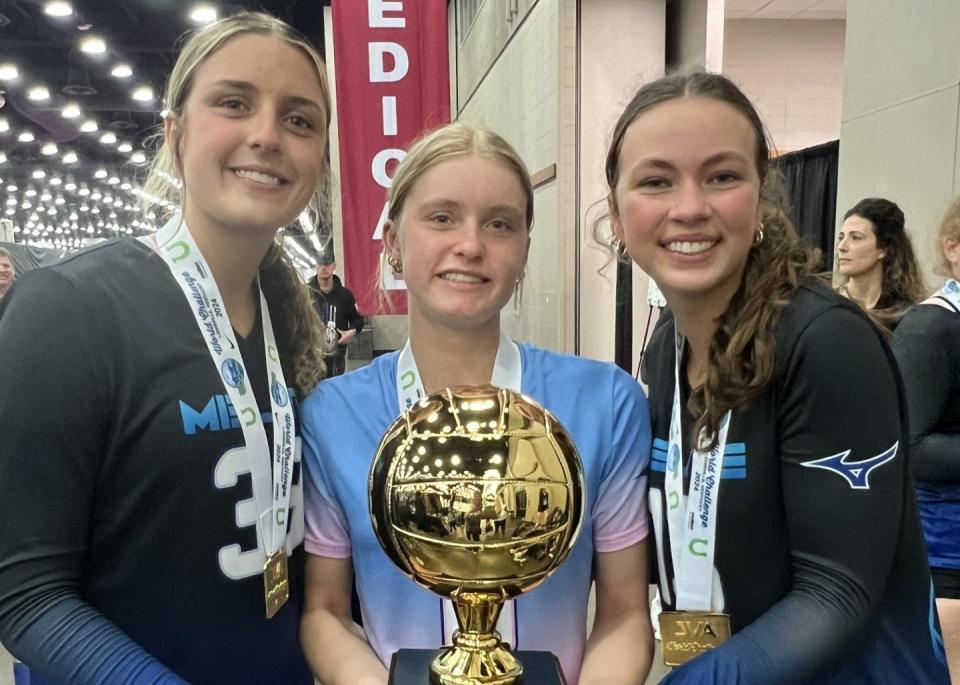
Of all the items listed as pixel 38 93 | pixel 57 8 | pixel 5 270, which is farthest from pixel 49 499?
pixel 38 93

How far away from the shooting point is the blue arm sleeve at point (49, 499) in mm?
813

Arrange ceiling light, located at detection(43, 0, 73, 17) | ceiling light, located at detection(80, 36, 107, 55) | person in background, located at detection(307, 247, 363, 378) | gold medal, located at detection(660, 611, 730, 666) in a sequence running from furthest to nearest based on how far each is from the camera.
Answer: ceiling light, located at detection(80, 36, 107, 55)
ceiling light, located at detection(43, 0, 73, 17)
person in background, located at detection(307, 247, 363, 378)
gold medal, located at detection(660, 611, 730, 666)

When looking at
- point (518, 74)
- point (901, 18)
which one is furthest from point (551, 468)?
point (518, 74)

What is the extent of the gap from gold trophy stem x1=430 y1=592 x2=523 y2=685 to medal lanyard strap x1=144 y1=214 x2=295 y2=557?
0.42m

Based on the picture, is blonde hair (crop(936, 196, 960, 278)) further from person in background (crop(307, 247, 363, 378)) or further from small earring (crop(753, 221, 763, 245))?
person in background (crop(307, 247, 363, 378))

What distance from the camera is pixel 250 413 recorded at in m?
1.03

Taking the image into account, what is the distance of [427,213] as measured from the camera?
3.38 feet

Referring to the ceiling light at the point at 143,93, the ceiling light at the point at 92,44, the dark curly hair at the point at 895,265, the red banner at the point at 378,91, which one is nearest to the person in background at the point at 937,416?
the dark curly hair at the point at 895,265

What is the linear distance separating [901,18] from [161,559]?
3720 millimetres

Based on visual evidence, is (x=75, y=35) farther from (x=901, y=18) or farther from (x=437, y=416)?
(x=437, y=416)

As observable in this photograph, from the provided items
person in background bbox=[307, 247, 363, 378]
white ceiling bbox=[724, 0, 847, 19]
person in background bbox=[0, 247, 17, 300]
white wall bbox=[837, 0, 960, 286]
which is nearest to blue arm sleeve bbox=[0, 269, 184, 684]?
white wall bbox=[837, 0, 960, 286]

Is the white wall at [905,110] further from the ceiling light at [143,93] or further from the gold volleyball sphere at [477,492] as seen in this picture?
the ceiling light at [143,93]

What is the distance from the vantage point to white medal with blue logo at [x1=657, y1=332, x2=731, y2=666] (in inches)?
39.8

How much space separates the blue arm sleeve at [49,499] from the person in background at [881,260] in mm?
2698
